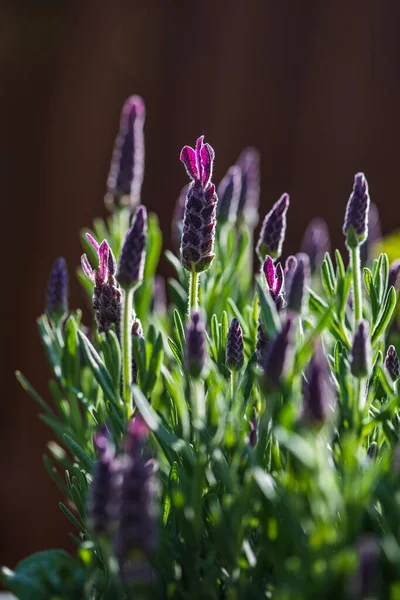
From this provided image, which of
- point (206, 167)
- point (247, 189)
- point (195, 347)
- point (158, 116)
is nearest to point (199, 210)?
point (206, 167)

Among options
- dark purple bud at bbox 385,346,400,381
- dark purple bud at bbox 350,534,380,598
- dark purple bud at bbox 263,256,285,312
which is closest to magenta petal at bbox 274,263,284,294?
dark purple bud at bbox 263,256,285,312

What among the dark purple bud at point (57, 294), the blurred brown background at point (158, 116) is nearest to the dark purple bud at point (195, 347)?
the dark purple bud at point (57, 294)

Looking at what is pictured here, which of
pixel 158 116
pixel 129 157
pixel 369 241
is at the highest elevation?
pixel 158 116

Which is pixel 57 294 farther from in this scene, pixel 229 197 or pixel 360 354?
pixel 360 354

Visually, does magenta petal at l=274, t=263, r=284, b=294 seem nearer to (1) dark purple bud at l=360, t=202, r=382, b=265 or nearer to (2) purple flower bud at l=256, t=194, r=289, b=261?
(2) purple flower bud at l=256, t=194, r=289, b=261

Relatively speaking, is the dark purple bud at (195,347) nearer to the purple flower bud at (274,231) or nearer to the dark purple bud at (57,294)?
the purple flower bud at (274,231)

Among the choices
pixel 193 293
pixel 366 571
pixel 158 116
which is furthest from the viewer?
pixel 158 116

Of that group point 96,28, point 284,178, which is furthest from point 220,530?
point 96,28
